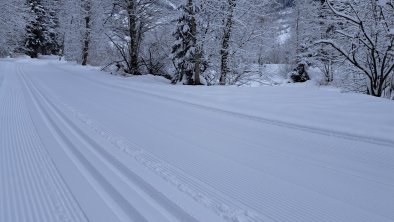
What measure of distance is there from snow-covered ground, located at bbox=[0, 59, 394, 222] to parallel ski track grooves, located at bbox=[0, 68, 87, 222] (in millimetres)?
13

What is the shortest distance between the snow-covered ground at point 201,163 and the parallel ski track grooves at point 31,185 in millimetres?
13

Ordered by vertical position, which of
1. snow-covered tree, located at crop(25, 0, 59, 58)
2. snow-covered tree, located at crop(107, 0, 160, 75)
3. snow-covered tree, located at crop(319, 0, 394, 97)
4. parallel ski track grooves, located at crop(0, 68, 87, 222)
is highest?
snow-covered tree, located at crop(25, 0, 59, 58)

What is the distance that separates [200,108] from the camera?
9352 mm

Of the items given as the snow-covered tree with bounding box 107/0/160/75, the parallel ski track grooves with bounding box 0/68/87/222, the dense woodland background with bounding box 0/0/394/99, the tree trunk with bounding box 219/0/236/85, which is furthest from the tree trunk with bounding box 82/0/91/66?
the parallel ski track grooves with bounding box 0/68/87/222

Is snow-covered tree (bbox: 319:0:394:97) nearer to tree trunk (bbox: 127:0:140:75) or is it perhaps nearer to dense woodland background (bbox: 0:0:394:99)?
dense woodland background (bbox: 0:0:394:99)

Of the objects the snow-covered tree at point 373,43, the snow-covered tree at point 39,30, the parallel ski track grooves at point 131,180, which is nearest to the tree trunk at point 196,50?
the snow-covered tree at point 373,43

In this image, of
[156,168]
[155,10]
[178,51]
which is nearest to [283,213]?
[156,168]

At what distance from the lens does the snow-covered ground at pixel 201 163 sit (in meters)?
3.46

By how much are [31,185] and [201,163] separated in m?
2.15

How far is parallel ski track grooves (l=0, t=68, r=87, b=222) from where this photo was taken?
11.2 feet

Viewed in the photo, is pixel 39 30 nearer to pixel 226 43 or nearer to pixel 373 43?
pixel 226 43

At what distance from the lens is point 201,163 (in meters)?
4.85

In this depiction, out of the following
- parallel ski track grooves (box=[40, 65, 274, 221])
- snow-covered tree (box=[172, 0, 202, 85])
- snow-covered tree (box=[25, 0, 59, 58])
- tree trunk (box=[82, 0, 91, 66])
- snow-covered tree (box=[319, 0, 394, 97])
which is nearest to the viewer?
parallel ski track grooves (box=[40, 65, 274, 221])

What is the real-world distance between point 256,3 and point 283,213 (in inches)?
675
